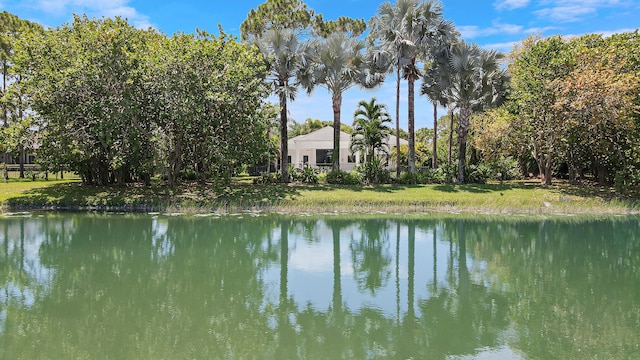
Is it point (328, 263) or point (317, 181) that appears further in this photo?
point (317, 181)

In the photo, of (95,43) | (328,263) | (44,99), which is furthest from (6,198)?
(328,263)

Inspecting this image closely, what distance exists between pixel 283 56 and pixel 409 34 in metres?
7.75

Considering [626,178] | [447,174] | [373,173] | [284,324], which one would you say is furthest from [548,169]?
[284,324]

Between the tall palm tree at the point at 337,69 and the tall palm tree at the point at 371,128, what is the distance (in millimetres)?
2554

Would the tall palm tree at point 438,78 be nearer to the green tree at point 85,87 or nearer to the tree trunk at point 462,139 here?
the tree trunk at point 462,139

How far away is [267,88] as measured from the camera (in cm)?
2775

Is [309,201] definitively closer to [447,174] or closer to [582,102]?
[447,174]

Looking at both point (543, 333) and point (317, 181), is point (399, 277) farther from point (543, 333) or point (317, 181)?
point (317, 181)

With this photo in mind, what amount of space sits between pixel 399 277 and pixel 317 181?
1871 cm

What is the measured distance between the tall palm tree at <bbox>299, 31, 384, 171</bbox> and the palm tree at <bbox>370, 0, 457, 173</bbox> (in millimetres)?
1106

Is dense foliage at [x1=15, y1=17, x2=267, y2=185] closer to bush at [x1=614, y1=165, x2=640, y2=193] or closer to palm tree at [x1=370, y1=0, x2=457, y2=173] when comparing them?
palm tree at [x1=370, y1=0, x2=457, y2=173]

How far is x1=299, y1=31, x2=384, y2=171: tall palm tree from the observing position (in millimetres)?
29641

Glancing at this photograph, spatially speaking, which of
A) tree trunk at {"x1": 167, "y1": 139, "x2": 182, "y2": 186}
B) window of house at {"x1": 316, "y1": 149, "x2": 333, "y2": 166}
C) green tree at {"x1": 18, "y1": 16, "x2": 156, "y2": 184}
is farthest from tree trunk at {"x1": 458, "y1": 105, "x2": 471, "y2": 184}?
green tree at {"x1": 18, "y1": 16, "x2": 156, "y2": 184}

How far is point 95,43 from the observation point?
24078 millimetres
